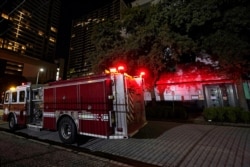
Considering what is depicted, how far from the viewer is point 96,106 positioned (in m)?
6.15

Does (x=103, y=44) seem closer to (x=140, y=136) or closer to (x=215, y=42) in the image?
(x=215, y=42)

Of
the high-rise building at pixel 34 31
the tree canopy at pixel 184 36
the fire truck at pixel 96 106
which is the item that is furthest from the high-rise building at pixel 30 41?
the fire truck at pixel 96 106

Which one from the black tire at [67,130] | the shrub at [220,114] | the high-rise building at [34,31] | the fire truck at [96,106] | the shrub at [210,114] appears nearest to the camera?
the fire truck at [96,106]

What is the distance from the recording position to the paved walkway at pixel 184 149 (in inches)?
181

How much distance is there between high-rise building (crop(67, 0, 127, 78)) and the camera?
48.0 metres

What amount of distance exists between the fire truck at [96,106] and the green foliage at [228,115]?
648cm

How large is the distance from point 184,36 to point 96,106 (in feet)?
28.6

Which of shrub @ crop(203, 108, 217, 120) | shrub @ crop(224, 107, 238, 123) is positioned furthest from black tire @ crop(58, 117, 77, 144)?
shrub @ crop(224, 107, 238, 123)

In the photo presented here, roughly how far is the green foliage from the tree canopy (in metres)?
2.75

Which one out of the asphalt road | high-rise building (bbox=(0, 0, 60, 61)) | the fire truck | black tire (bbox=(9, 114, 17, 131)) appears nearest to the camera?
the asphalt road

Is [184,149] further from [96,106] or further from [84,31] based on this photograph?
[84,31]

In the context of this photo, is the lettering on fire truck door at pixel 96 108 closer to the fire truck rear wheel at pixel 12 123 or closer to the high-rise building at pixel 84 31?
the fire truck rear wheel at pixel 12 123

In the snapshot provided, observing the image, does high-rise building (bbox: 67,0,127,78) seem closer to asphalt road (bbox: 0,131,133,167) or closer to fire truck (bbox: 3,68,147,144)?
fire truck (bbox: 3,68,147,144)

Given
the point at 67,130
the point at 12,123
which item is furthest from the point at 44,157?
the point at 12,123
